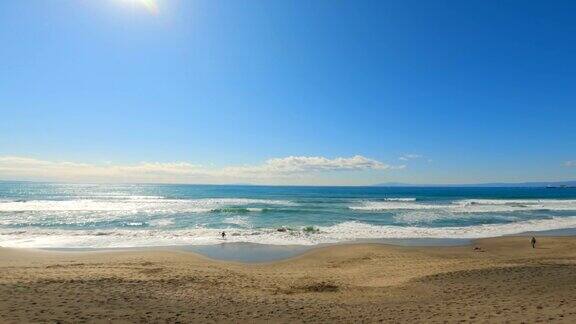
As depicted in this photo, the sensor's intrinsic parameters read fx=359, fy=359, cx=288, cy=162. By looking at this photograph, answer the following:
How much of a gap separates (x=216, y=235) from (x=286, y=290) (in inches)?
591

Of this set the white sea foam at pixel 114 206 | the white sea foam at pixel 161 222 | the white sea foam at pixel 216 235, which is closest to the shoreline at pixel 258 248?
the white sea foam at pixel 216 235

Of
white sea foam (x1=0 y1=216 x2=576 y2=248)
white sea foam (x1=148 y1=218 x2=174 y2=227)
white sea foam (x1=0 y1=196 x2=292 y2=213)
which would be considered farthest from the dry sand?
white sea foam (x1=0 y1=196 x2=292 y2=213)

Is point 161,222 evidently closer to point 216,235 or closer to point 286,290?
point 216,235

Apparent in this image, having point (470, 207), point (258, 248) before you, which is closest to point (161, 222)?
point (258, 248)

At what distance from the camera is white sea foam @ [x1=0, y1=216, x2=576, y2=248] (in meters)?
22.7

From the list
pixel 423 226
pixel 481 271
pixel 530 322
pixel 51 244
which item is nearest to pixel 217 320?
pixel 530 322

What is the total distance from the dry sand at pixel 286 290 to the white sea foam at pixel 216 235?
17.7ft

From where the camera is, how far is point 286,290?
11.4 meters

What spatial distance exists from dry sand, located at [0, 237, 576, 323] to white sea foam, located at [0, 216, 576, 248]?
17.7 ft

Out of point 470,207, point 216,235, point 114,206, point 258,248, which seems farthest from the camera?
point 114,206

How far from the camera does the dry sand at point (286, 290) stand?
8.57 m

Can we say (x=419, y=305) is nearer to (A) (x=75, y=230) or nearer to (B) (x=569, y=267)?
(B) (x=569, y=267)

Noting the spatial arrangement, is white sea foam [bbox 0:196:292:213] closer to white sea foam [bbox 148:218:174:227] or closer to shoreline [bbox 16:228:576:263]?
white sea foam [bbox 148:218:174:227]

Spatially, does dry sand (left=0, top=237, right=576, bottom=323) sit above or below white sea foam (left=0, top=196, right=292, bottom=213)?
above
